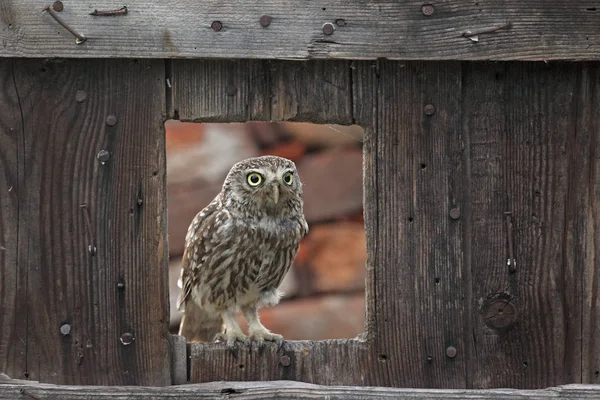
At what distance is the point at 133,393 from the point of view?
4.30 metres

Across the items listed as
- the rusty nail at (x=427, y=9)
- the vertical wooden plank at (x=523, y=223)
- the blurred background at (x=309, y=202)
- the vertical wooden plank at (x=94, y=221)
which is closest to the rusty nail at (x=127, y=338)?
the vertical wooden plank at (x=94, y=221)

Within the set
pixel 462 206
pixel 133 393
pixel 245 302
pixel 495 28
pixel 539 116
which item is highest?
pixel 495 28

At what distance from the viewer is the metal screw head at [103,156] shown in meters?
4.36

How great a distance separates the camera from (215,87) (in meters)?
4.37

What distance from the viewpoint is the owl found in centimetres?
520

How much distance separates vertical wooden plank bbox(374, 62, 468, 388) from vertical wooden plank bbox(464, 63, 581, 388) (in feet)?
0.28

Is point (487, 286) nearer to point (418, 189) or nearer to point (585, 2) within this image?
point (418, 189)

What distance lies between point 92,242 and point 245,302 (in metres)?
1.25

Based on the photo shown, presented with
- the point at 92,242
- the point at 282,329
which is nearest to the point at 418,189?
the point at 92,242

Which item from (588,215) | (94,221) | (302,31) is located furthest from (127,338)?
(588,215)

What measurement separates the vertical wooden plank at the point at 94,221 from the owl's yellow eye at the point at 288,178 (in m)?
0.91

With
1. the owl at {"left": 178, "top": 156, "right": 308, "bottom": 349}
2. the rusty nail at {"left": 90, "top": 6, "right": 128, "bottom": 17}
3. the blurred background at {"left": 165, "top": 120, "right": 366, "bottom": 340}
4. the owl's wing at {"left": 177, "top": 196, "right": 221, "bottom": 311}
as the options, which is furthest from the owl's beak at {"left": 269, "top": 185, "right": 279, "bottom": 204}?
the blurred background at {"left": 165, "top": 120, "right": 366, "bottom": 340}

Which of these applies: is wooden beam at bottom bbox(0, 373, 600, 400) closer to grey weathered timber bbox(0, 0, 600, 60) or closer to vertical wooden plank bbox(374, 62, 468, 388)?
vertical wooden plank bbox(374, 62, 468, 388)

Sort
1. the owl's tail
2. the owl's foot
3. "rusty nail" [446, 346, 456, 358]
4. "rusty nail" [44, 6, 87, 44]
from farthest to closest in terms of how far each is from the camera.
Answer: the owl's tail → the owl's foot → "rusty nail" [446, 346, 456, 358] → "rusty nail" [44, 6, 87, 44]
